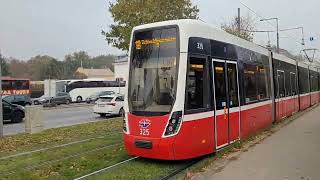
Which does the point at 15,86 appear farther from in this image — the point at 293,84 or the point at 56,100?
the point at 293,84

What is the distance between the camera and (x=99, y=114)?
1276 inches

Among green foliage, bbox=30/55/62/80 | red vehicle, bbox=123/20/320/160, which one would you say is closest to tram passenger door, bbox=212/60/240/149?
red vehicle, bbox=123/20/320/160

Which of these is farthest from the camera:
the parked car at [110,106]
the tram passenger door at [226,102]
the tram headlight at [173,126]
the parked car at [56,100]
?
the parked car at [56,100]

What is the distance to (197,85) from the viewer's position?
417 inches

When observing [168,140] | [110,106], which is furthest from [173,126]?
[110,106]

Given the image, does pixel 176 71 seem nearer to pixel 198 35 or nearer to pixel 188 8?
pixel 198 35

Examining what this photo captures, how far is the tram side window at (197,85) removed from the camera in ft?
33.7

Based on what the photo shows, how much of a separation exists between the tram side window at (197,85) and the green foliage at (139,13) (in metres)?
10.9

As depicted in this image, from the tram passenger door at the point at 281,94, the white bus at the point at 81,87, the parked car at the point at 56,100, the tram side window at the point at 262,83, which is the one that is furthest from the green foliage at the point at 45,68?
the tram side window at the point at 262,83

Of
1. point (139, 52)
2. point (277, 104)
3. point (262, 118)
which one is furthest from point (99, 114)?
point (139, 52)

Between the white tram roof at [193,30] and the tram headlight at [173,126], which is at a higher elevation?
the white tram roof at [193,30]

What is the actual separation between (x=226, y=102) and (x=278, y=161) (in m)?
2.11

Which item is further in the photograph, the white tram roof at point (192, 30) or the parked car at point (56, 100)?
the parked car at point (56, 100)

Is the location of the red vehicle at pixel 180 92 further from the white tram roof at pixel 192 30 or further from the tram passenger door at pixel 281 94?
the tram passenger door at pixel 281 94
